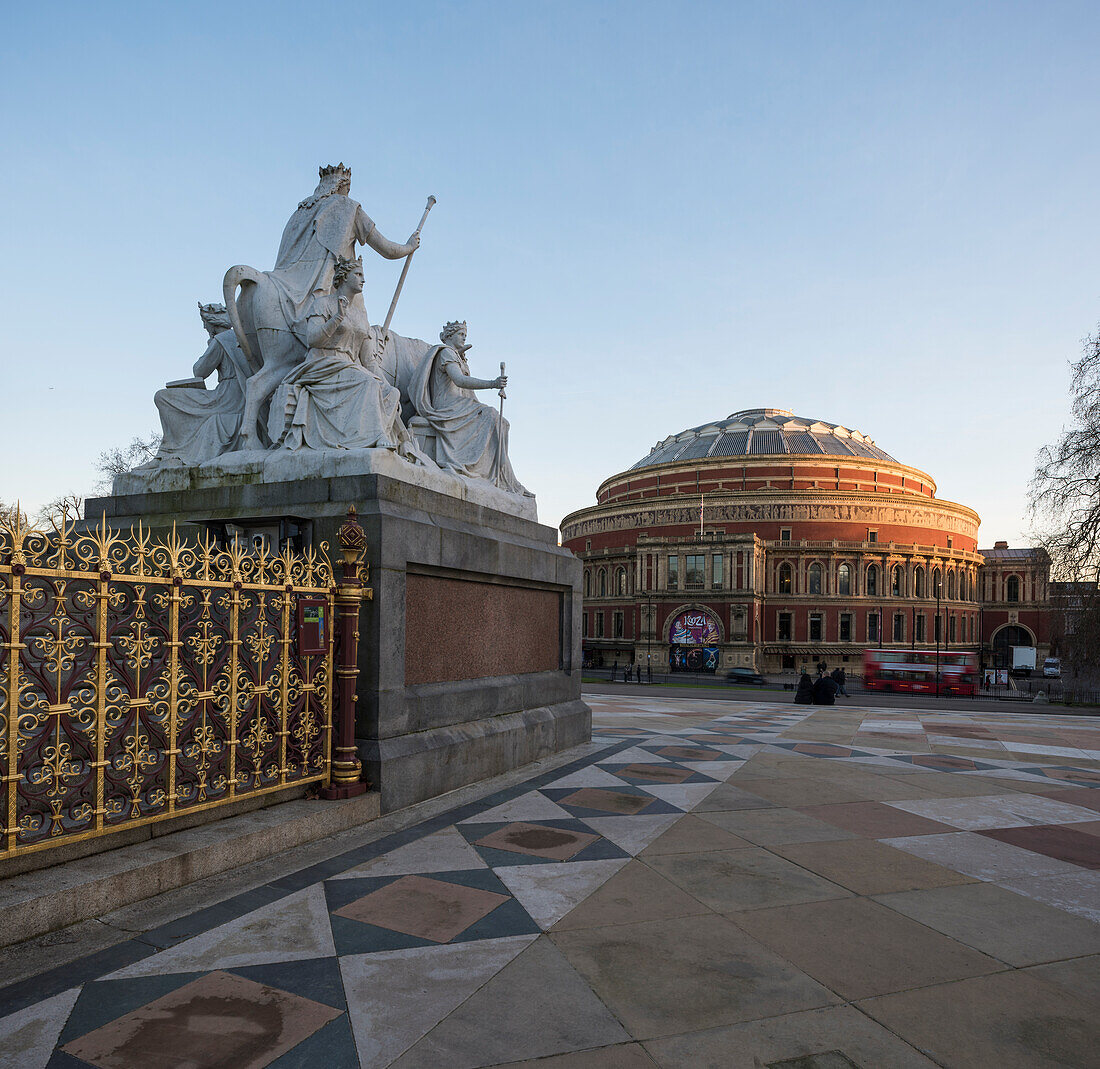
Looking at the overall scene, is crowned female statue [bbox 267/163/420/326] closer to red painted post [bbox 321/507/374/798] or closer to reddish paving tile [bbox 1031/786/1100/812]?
red painted post [bbox 321/507/374/798]

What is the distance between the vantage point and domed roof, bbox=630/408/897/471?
219 ft

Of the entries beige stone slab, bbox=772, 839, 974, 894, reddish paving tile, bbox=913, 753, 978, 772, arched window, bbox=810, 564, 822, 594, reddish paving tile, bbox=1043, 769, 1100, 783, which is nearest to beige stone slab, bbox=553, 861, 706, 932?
beige stone slab, bbox=772, 839, 974, 894

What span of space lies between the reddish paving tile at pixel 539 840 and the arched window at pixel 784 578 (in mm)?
54902

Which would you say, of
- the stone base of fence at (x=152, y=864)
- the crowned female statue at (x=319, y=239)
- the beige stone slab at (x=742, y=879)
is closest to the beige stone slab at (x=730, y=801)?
the beige stone slab at (x=742, y=879)

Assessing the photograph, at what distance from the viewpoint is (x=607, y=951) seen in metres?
3.80

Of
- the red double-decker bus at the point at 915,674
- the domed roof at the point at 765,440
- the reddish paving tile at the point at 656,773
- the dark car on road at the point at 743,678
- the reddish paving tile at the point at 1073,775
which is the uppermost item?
the domed roof at the point at 765,440

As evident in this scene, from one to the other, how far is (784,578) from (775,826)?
54.3 metres

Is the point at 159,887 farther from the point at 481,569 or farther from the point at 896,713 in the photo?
the point at 896,713

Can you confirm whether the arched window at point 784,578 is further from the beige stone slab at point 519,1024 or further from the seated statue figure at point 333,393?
the beige stone slab at point 519,1024

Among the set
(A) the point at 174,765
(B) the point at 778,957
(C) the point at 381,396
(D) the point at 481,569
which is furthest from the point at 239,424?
(B) the point at 778,957

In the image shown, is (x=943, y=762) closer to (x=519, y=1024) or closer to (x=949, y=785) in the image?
(x=949, y=785)

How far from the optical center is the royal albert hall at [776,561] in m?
55.1

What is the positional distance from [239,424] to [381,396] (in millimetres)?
1590

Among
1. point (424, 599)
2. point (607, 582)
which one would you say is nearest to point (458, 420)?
point (424, 599)
